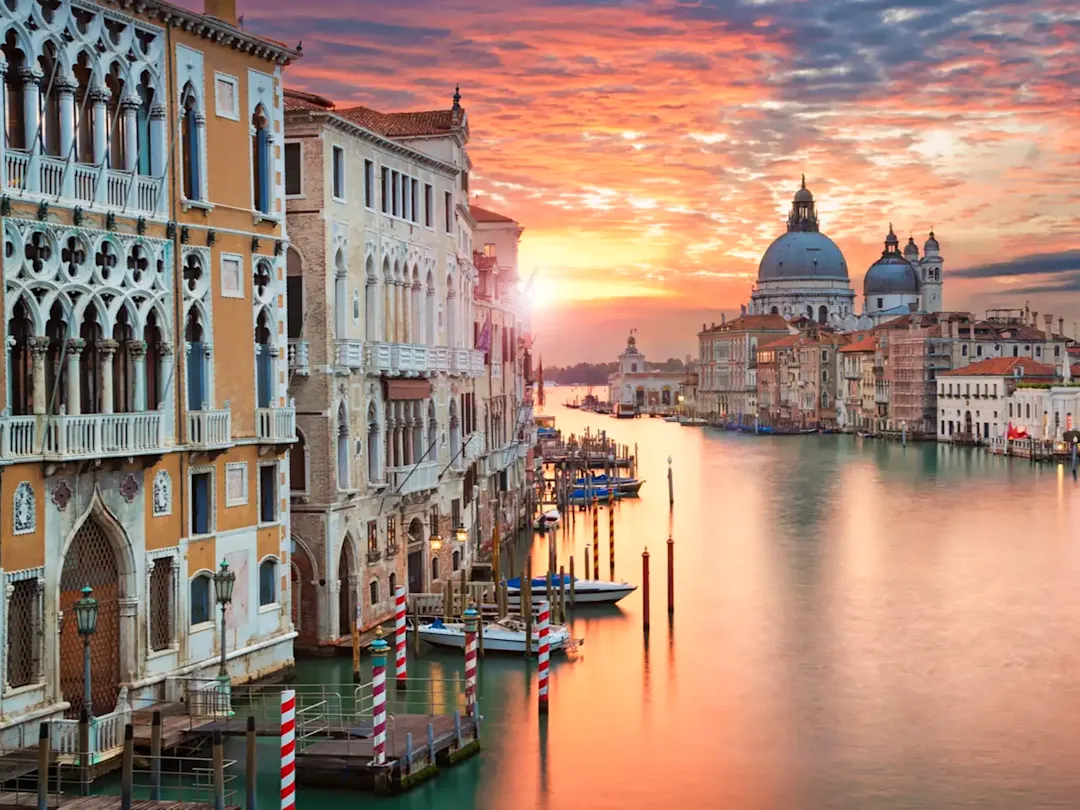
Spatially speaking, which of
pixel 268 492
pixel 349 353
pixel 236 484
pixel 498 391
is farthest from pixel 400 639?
pixel 498 391

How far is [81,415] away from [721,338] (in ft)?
361

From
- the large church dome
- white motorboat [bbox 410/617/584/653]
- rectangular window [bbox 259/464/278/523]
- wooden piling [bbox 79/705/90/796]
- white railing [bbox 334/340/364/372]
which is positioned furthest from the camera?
the large church dome

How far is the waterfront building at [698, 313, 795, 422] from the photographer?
11550cm

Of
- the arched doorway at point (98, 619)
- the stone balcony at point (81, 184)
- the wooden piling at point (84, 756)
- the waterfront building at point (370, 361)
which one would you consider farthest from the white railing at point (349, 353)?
the wooden piling at point (84, 756)

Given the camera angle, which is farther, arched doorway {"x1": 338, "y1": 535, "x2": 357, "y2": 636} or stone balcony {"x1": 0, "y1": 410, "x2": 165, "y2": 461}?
arched doorway {"x1": 338, "y1": 535, "x2": 357, "y2": 636}

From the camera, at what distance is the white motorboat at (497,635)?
19.4 meters

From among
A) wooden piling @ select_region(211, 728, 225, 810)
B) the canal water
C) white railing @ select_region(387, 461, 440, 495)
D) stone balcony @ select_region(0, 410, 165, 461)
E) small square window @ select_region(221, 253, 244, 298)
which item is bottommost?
the canal water

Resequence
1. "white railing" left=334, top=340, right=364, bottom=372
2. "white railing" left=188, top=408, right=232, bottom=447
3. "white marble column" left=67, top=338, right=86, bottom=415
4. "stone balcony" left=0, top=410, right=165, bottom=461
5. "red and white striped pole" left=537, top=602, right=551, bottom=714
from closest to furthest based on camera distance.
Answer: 1. "stone balcony" left=0, top=410, right=165, bottom=461
2. "white marble column" left=67, top=338, right=86, bottom=415
3. "white railing" left=188, top=408, right=232, bottom=447
4. "red and white striped pole" left=537, top=602, right=551, bottom=714
5. "white railing" left=334, top=340, right=364, bottom=372

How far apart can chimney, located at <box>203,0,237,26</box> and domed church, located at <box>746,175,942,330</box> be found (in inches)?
4392

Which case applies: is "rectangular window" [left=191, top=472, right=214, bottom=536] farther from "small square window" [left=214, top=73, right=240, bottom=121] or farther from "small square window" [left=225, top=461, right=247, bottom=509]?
"small square window" [left=214, top=73, right=240, bottom=121]

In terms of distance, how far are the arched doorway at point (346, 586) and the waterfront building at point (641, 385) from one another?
135563 millimetres

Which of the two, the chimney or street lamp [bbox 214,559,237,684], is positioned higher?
the chimney

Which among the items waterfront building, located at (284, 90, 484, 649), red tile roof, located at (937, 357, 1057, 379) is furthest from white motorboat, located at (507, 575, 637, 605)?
red tile roof, located at (937, 357, 1057, 379)

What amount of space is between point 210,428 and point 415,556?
7.20 meters
